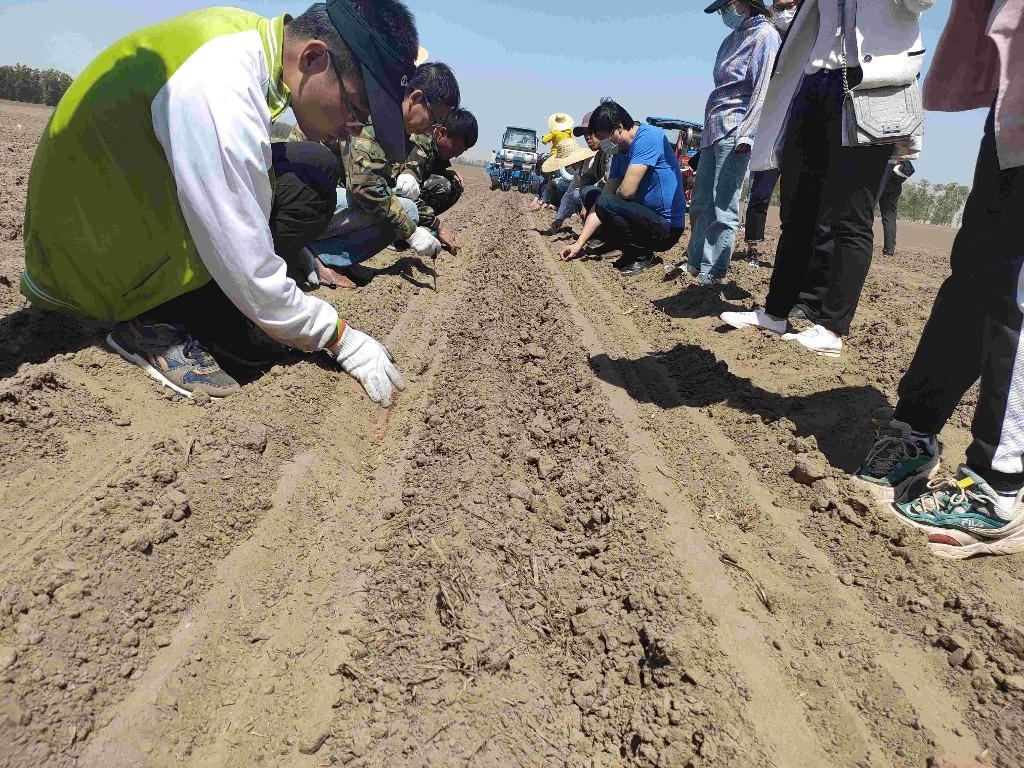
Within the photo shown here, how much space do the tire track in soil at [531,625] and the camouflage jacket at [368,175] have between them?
2020mm

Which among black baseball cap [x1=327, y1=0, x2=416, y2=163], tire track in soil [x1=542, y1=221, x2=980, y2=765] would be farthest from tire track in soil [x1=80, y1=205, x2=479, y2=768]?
black baseball cap [x1=327, y1=0, x2=416, y2=163]

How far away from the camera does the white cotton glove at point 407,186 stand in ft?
16.0

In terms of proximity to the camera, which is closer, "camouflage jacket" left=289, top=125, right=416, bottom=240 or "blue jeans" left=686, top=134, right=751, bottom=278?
"camouflage jacket" left=289, top=125, right=416, bottom=240

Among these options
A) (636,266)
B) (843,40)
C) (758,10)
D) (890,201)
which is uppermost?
(758,10)

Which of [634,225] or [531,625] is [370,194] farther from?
[531,625]

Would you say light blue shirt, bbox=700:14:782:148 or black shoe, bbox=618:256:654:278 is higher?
light blue shirt, bbox=700:14:782:148

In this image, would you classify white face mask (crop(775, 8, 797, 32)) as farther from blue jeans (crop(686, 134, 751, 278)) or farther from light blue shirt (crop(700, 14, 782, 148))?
blue jeans (crop(686, 134, 751, 278))

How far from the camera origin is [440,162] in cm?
543

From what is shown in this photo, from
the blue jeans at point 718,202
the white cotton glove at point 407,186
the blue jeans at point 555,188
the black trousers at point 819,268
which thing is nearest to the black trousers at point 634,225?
the blue jeans at point 718,202

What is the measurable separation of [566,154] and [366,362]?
21.5 feet

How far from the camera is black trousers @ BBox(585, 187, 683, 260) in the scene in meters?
5.56

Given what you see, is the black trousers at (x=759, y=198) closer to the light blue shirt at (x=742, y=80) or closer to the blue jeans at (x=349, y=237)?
the light blue shirt at (x=742, y=80)

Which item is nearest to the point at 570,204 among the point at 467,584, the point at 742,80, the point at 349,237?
the point at 742,80

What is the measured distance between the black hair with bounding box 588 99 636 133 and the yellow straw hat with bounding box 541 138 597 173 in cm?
162
